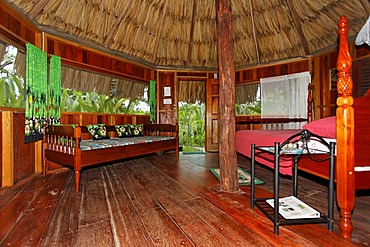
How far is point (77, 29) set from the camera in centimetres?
384

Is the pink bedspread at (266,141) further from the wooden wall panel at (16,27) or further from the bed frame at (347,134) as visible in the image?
the wooden wall panel at (16,27)

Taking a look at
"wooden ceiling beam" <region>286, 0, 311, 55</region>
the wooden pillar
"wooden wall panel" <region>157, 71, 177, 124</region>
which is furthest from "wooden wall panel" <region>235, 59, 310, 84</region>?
the wooden pillar

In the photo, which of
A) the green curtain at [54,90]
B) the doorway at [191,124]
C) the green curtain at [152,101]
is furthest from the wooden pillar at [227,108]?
the doorway at [191,124]

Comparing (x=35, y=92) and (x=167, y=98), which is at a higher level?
(x=167, y=98)

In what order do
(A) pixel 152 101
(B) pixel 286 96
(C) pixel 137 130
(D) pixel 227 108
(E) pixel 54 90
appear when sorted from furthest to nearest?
(A) pixel 152 101 → (B) pixel 286 96 → (C) pixel 137 130 → (E) pixel 54 90 → (D) pixel 227 108

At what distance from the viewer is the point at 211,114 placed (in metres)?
5.99

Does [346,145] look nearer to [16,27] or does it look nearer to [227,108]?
[227,108]

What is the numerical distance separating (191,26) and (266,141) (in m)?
3.60

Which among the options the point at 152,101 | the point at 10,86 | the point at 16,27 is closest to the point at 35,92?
the point at 10,86

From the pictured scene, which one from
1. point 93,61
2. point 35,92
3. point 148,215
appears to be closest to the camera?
point 148,215

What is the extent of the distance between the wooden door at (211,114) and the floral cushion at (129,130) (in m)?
1.90

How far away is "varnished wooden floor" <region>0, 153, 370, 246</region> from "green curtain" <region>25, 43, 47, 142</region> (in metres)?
0.71

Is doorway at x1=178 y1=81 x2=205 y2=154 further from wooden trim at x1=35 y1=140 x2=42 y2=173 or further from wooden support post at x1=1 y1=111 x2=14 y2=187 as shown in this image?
wooden support post at x1=1 y1=111 x2=14 y2=187

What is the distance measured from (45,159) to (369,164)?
3853mm
